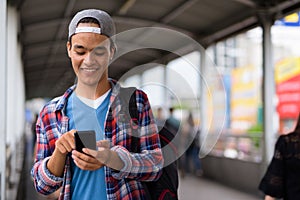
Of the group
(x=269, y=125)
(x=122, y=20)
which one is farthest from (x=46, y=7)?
(x=269, y=125)

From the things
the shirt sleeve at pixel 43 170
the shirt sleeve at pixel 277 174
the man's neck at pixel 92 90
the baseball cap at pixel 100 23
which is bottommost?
the shirt sleeve at pixel 277 174

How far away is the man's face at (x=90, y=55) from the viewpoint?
4.68 feet

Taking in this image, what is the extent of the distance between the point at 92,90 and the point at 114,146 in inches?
8.0

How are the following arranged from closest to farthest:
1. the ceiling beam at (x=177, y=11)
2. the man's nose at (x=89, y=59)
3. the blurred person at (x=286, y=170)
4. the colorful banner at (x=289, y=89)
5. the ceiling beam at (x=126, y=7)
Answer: the man's nose at (x=89, y=59)
the blurred person at (x=286, y=170)
the ceiling beam at (x=126, y=7)
the ceiling beam at (x=177, y=11)
the colorful banner at (x=289, y=89)

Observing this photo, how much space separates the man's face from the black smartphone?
0.21 m

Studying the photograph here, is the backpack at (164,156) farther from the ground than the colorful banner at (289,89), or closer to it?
closer to it

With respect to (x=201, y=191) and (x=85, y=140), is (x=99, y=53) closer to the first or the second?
(x=85, y=140)

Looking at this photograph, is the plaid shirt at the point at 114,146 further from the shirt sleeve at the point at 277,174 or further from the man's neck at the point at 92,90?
the shirt sleeve at the point at 277,174

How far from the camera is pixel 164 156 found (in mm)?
1578

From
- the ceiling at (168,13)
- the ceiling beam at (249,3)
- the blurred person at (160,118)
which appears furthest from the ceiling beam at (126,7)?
the blurred person at (160,118)

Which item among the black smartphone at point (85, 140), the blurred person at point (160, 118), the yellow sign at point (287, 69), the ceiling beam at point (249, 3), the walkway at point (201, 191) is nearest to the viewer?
the black smartphone at point (85, 140)

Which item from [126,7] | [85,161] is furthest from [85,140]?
[126,7]

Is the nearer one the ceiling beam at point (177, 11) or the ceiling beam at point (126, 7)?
the ceiling beam at point (126, 7)

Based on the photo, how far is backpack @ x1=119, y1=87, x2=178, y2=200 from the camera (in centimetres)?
149
